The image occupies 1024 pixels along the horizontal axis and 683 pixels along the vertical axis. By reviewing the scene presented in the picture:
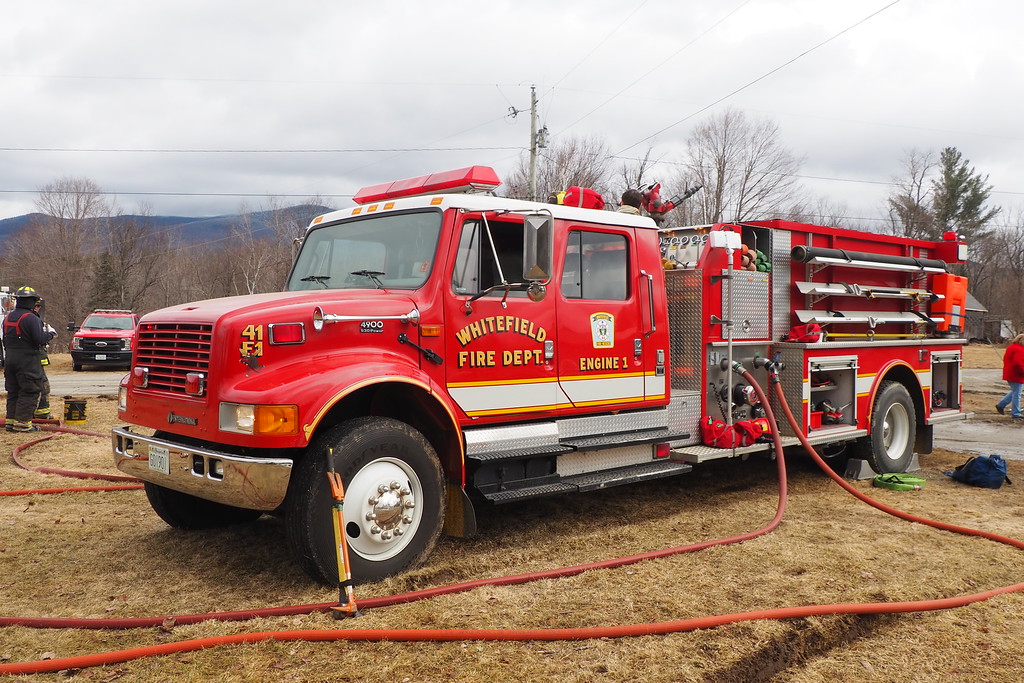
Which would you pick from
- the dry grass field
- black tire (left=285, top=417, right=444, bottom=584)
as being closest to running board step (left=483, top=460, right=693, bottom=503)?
the dry grass field

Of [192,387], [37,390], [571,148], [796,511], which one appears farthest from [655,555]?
[571,148]

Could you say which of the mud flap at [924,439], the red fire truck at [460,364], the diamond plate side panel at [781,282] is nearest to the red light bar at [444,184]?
the red fire truck at [460,364]

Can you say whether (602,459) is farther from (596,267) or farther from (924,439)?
(924,439)

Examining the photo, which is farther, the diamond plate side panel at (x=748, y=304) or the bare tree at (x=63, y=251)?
the bare tree at (x=63, y=251)

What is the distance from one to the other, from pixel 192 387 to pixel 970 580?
4741 millimetres

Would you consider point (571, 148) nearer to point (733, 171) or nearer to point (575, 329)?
point (733, 171)

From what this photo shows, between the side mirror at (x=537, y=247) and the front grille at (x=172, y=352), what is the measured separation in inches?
73.4

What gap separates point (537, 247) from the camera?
4.89 m

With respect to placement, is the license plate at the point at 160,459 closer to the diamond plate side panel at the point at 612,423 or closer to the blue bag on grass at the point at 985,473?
the diamond plate side panel at the point at 612,423

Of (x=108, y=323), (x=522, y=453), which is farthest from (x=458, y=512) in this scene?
(x=108, y=323)

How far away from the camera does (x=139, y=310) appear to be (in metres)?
52.3

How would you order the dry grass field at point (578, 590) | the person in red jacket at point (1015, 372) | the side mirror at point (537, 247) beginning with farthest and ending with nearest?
the person in red jacket at point (1015, 372) → the side mirror at point (537, 247) → the dry grass field at point (578, 590)

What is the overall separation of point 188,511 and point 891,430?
6.97 m

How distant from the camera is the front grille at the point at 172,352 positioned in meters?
4.47
